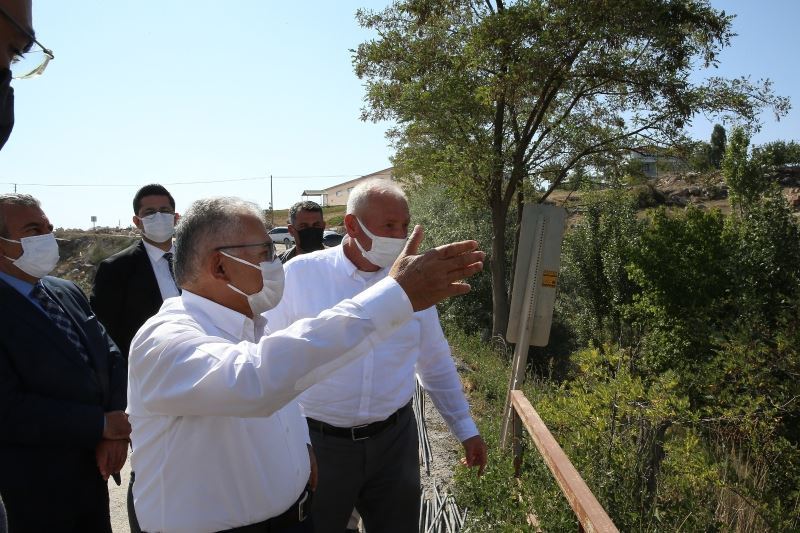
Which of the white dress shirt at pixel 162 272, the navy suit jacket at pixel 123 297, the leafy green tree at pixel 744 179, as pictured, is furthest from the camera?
the leafy green tree at pixel 744 179

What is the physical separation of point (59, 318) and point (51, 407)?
0.46 meters

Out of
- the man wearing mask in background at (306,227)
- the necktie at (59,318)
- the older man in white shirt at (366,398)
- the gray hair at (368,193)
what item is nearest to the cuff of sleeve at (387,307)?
the older man in white shirt at (366,398)

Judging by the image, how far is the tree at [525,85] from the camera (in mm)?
11398

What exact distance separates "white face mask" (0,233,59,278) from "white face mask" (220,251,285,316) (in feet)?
5.32

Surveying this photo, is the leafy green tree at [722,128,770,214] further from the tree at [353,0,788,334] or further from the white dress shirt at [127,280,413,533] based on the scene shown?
the white dress shirt at [127,280,413,533]

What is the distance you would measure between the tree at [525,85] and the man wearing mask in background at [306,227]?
692 centimetres

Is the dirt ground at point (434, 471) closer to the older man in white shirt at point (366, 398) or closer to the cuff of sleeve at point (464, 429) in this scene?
the cuff of sleeve at point (464, 429)

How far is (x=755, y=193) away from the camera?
37.0 ft

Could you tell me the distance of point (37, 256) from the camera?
10.1 feet

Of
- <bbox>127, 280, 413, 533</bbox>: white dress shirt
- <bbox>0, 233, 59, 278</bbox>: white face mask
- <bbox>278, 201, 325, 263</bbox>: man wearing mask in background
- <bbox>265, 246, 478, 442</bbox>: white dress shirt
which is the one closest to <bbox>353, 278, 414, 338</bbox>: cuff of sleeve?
<bbox>127, 280, 413, 533</bbox>: white dress shirt

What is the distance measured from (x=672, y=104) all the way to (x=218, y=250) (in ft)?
41.7

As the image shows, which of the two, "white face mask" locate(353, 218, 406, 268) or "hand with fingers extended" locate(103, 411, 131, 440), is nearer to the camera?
"hand with fingers extended" locate(103, 411, 131, 440)

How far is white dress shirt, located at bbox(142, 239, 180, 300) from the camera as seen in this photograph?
4.04 metres

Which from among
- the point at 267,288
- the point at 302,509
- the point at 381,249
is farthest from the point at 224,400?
the point at 381,249
